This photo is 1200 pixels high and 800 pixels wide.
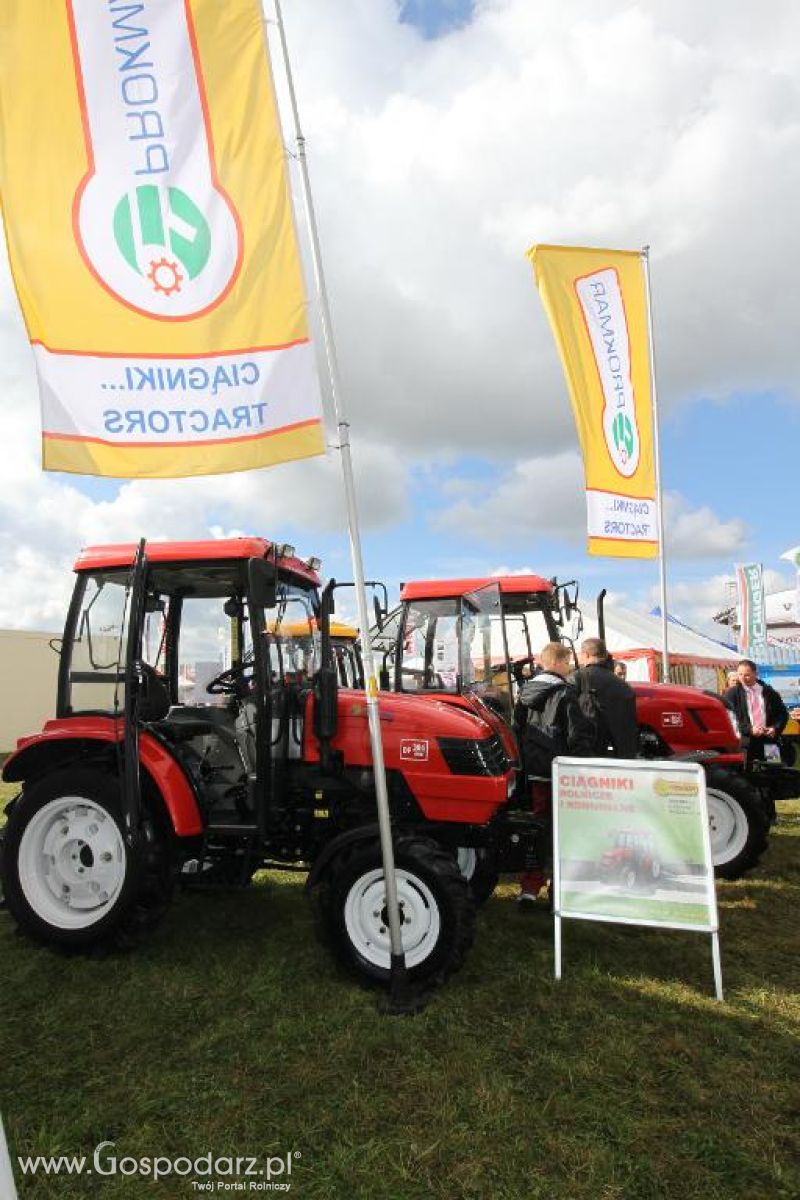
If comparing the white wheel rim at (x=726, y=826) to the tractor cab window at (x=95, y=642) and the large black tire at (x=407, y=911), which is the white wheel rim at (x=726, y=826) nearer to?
the large black tire at (x=407, y=911)

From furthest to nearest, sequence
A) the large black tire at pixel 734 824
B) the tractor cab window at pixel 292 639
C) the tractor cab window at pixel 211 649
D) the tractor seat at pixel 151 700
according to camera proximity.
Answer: the large black tire at pixel 734 824, the tractor cab window at pixel 211 649, the tractor cab window at pixel 292 639, the tractor seat at pixel 151 700

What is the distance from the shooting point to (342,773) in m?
3.90

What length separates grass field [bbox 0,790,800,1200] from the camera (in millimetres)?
2287

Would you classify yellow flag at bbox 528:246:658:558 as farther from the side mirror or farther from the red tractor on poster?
the side mirror

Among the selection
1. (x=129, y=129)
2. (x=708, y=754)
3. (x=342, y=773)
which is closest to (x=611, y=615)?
(x=708, y=754)

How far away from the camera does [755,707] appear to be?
300 inches

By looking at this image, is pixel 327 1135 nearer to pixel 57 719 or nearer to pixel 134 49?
pixel 57 719

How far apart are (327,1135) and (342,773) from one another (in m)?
1.67

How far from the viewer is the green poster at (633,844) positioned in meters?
3.62

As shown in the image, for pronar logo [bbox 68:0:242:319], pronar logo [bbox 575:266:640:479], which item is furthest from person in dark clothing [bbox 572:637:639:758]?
pronar logo [bbox 68:0:242:319]

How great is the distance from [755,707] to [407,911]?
5.45m

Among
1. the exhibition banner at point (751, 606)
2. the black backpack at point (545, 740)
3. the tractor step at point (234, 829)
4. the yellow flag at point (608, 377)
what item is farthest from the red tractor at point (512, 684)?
the exhibition banner at point (751, 606)

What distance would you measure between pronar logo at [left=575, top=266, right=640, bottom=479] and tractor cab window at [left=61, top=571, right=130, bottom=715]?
4.77 m

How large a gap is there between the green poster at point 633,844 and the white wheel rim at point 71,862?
7.44ft
